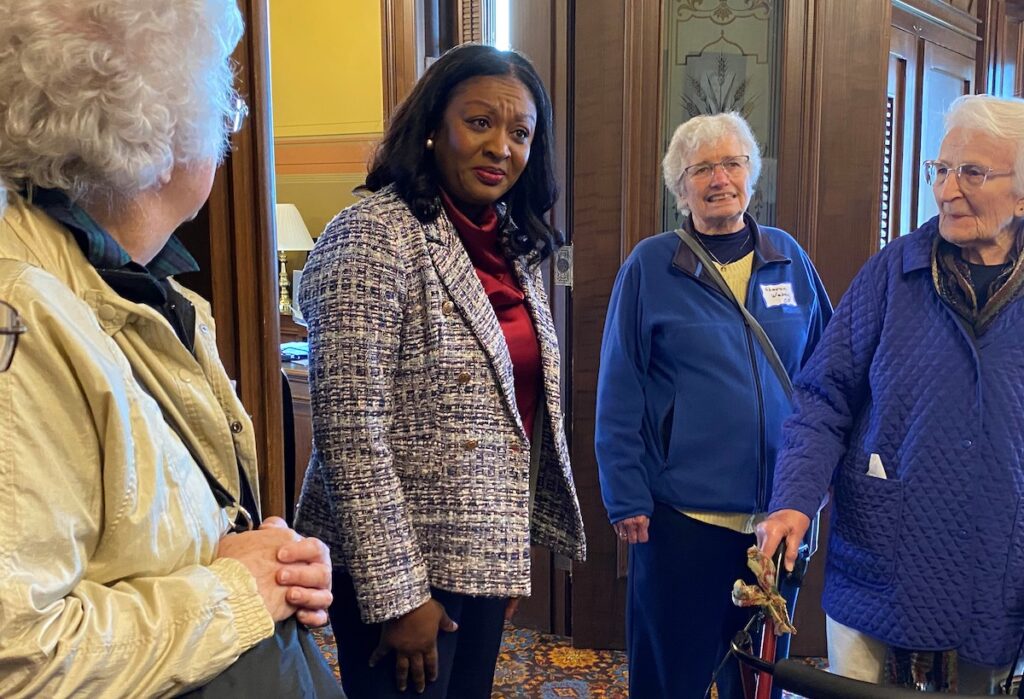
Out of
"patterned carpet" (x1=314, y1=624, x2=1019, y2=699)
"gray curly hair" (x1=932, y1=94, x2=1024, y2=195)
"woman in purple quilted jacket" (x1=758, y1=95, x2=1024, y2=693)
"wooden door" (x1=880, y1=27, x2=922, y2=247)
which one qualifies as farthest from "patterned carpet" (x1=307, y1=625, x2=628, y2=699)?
"gray curly hair" (x1=932, y1=94, x2=1024, y2=195)

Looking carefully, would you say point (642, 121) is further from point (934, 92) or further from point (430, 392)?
point (430, 392)

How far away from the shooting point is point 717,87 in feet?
8.52

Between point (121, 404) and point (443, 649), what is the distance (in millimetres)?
771

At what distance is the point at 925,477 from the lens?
1.34 meters

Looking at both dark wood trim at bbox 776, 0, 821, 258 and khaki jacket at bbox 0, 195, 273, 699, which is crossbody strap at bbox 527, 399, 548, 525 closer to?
khaki jacket at bbox 0, 195, 273, 699

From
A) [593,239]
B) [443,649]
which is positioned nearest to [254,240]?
[443,649]

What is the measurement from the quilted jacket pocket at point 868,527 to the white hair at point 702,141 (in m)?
0.80

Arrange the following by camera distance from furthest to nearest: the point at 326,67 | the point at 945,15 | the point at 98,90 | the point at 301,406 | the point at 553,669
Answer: the point at 326,67
the point at 301,406
the point at 945,15
the point at 553,669
the point at 98,90

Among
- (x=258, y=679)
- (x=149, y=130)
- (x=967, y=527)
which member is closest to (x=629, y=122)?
(x=967, y=527)

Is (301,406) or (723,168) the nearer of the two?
(723,168)

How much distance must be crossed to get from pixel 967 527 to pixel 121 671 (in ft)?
3.91

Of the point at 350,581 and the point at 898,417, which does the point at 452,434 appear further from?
the point at 898,417

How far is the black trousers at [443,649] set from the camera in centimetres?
131

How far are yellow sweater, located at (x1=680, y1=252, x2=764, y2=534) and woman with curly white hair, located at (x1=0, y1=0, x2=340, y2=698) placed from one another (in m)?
1.10
